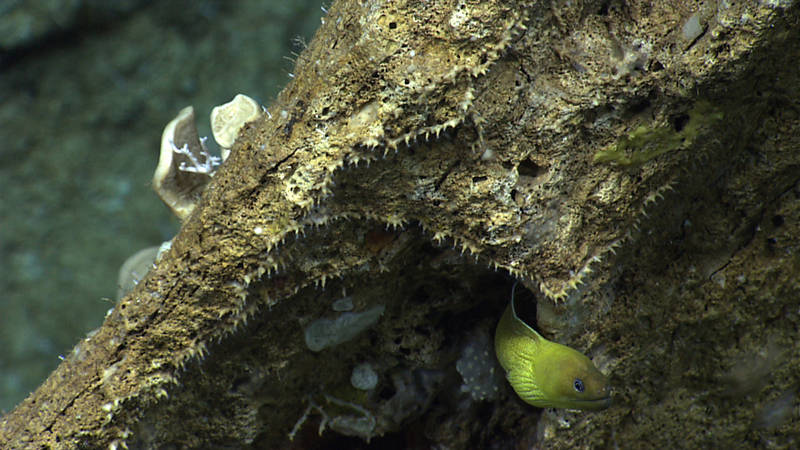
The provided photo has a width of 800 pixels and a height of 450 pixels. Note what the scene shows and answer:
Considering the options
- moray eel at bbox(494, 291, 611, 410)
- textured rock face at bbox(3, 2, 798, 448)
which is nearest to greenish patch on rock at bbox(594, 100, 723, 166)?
textured rock face at bbox(3, 2, 798, 448)

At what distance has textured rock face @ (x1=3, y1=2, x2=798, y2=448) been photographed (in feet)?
5.34

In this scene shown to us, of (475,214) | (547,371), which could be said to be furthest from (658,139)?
(547,371)

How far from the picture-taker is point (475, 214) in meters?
1.72

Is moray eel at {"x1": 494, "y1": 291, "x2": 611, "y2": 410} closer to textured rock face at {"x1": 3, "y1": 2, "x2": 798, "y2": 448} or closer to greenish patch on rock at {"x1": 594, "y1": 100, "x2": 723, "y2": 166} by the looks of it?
textured rock face at {"x1": 3, "y1": 2, "x2": 798, "y2": 448}

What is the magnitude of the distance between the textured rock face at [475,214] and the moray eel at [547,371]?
4.6 inches

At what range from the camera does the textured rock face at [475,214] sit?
1.63 metres

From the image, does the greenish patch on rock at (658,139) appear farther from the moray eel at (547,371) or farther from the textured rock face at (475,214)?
the moray eel at (547,371)

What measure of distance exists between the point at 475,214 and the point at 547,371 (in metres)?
0.53

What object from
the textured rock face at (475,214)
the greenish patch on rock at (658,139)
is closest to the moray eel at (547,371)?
the textured rock face at (475,214)

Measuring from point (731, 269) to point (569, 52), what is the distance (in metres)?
1.07

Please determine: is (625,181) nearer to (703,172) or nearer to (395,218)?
(703,172)

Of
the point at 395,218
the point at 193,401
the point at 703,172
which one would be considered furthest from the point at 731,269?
the point at 193,401

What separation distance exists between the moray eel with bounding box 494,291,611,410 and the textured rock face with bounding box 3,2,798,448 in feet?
0.38

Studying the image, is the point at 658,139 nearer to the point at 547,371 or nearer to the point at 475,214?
the point at 475,214
